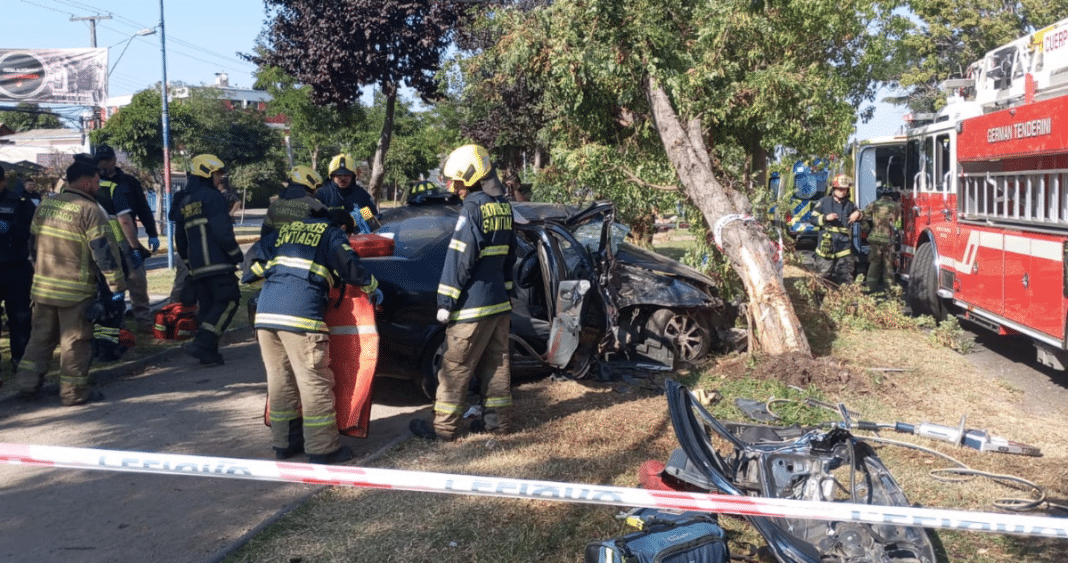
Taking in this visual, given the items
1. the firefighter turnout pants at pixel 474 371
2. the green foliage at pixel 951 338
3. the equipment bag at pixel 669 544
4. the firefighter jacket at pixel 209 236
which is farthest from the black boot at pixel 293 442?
the green foliage at pixel 951 338

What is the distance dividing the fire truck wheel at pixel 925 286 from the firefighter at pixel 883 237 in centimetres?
115

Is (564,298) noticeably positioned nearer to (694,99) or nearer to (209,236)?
(209,236)

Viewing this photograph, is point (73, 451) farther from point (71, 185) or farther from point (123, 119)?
point (123, 119)

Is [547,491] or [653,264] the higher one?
[653,264]

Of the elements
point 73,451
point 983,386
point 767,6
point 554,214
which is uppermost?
point 767,6

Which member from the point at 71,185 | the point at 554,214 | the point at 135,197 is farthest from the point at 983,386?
the point at 135,197

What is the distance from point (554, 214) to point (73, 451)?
5.39 metres

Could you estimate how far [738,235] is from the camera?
27.1 feet

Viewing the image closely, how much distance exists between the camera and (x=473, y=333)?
5707 millimetres

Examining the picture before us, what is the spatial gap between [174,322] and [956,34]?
26.9 metres

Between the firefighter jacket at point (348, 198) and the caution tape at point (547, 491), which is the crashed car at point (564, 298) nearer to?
the firefighter jacket at point (348, 198)

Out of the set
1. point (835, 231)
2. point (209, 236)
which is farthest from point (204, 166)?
point (835, 231)

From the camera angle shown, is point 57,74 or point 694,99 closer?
point 694,99

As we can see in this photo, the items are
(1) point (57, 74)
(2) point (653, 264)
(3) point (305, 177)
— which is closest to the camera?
(3) point (305, 177)
